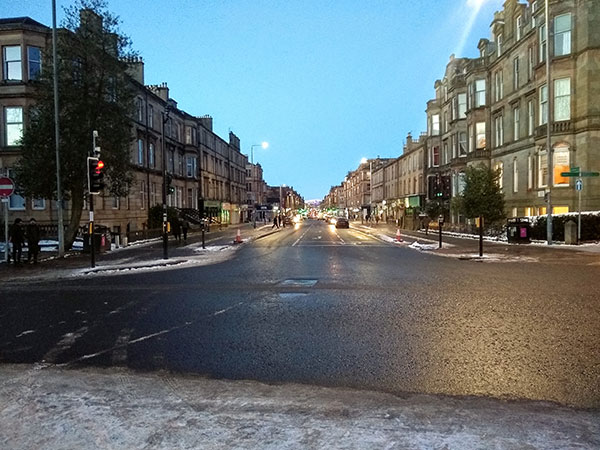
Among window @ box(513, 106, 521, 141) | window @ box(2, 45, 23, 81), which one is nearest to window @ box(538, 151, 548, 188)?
window @ box(513, 106, 521, 141)

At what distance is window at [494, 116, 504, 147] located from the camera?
38.5 meters

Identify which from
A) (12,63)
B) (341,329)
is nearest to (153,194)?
(12,63)

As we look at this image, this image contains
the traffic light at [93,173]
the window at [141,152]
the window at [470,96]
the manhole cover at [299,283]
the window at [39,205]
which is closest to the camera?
the manhole cover at [299,283]

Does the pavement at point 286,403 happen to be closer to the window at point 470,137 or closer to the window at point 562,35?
the window at point 562,35

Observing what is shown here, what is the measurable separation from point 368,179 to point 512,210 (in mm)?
84840

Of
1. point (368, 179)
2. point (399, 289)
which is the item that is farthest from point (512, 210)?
point (368, 179)

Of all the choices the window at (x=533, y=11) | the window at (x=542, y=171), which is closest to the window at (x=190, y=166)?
the window at (x=542, y=171)

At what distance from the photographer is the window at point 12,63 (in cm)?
2948

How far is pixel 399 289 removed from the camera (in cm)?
1154

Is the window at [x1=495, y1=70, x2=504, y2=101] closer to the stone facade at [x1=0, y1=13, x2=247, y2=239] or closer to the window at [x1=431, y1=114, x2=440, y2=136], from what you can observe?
the window at [x1=431, y1=114, x2=440, y2=136]

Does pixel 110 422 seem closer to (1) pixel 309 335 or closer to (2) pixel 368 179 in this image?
(1) pixel 309 335

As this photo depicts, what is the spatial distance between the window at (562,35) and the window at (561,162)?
5.64 m

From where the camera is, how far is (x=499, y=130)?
3903 cm

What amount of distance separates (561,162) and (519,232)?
6677 mm
